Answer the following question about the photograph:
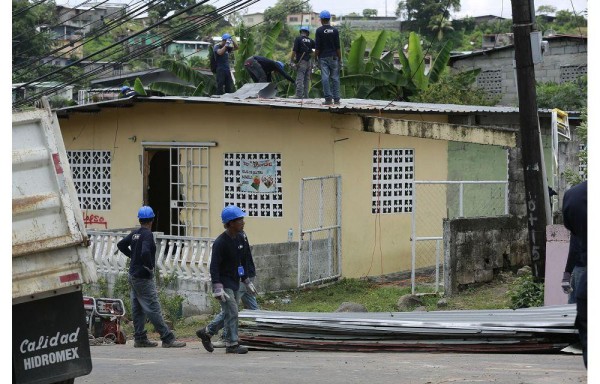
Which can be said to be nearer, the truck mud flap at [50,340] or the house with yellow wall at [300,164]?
the truck mud flap at [50,340]

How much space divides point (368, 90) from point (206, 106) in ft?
25.7

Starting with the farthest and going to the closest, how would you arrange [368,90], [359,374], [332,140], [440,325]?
[368,90] → [332,140] → [440,325] → [359,374]

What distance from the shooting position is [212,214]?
67.6 ft

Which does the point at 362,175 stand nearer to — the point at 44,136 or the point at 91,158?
the point at 91,158

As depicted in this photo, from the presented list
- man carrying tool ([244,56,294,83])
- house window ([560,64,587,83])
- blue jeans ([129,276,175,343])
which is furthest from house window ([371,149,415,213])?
house window ([560,64,587,83])

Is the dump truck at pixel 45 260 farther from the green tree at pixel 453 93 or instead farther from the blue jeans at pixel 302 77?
the green tree at pixel 453 93

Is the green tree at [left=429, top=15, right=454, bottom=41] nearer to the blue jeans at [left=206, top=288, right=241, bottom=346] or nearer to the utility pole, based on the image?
the utility pole

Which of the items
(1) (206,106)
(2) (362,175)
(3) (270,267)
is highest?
(1) (206,106)

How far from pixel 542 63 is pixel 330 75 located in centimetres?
1762

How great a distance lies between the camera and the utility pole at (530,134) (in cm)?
1375

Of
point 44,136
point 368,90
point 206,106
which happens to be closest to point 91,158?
point 206,106

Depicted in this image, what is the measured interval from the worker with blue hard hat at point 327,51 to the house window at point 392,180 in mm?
1826

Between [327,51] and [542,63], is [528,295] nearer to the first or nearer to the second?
[327,51]

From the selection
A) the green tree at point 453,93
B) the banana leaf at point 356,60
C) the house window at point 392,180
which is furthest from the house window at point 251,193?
the green tree at point 453,93
